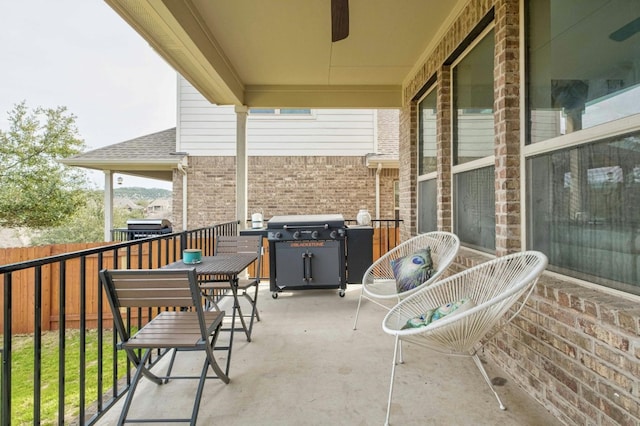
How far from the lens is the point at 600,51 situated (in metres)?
1.66

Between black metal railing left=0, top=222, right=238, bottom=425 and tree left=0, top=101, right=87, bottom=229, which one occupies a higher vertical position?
tree left=0, top=101, right=87, bottom=229

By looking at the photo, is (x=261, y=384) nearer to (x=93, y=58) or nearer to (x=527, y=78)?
(x=527, y=78)

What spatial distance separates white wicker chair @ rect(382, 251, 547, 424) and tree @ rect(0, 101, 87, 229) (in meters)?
12.8

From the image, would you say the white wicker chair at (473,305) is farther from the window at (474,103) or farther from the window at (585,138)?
the window at (474,103)

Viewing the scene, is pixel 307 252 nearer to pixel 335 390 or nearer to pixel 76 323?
pixel 335 390

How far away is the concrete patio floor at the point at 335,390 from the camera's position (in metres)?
1.85

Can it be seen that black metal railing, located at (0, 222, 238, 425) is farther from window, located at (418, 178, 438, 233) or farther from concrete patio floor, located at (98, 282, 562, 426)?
window, located at (418, 178, 438, 233)

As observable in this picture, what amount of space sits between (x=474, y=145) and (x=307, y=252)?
2.06 meters

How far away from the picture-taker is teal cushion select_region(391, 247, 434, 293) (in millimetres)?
2736

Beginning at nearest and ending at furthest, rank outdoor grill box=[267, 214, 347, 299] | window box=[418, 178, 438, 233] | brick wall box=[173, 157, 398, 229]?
1. window box=[418, 178, 438, 233]
2. outdoor grill box=[267, 214, 347, 299]
3. brick wall box=[173, 157, 398, 229]

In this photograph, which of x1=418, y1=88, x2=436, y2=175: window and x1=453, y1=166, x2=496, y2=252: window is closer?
x1=453, y1=166, x2=496, y2=252: window

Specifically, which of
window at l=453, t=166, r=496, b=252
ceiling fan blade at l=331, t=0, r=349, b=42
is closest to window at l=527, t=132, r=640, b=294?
window at l=453, t=166, r=496, b=252

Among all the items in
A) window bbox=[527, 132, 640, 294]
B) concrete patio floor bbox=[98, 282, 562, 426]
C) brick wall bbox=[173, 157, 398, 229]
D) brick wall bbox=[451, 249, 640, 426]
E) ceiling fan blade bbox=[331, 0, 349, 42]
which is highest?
ceiling fan blade bbox=[331, 0, 349, 42]

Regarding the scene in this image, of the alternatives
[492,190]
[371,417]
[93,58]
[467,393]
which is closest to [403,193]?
[492,190]
